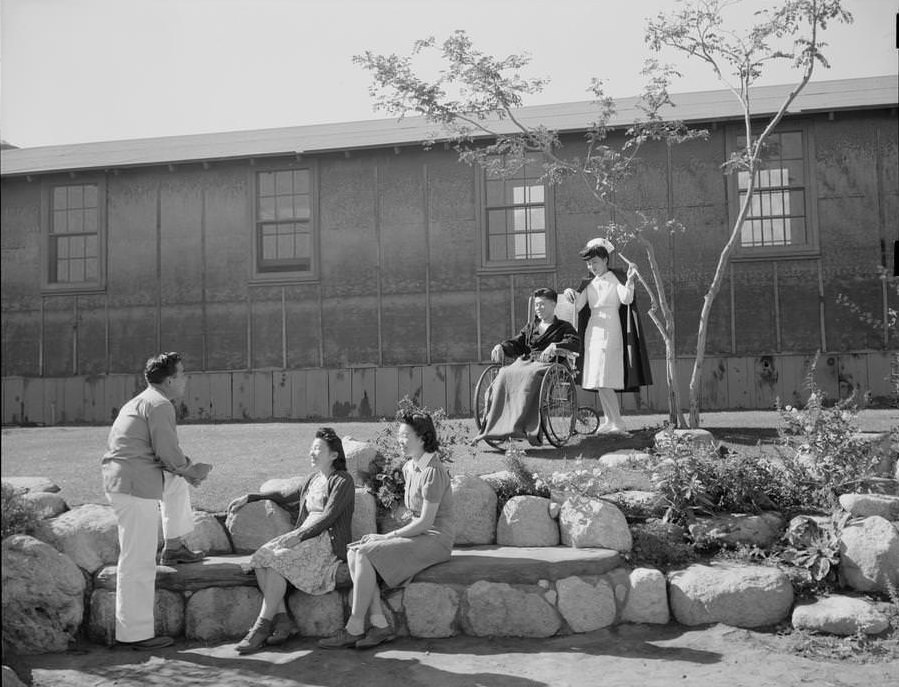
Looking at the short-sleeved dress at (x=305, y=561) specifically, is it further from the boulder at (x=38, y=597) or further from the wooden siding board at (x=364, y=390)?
the wooden siding board at (x=364, y=390)

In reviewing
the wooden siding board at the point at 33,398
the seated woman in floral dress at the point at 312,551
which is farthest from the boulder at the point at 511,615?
the wooden siding board at the point at 33,398

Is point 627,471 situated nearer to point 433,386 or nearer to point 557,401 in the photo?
point 557,401

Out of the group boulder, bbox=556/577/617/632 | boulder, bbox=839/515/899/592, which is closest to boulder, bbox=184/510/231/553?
boulder, bbox=556/577/617/632

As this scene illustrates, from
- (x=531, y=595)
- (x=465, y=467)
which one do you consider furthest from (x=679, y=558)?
(x=465, y=467)

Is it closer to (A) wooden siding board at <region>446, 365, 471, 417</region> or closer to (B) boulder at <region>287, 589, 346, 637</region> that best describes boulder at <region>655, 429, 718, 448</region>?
(B) boulder at <region>287, 589, 346, 637</region>

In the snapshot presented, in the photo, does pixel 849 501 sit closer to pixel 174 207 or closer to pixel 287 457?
pixel 287 457

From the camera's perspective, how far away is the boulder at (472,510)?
6.43 m

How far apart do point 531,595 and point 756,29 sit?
662cm

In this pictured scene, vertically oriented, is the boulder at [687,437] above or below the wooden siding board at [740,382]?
below

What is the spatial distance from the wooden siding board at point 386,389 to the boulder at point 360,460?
7356 millimetres

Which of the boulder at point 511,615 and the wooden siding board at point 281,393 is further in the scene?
the wooden siding board at point 281,393

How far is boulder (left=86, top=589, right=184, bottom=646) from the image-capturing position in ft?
18.7

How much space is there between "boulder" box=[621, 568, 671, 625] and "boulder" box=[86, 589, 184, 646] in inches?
114

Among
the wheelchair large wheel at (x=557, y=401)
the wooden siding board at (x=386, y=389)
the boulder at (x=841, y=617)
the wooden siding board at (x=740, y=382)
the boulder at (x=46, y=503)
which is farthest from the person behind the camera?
the wooden siding board at (x=386, y=389)
